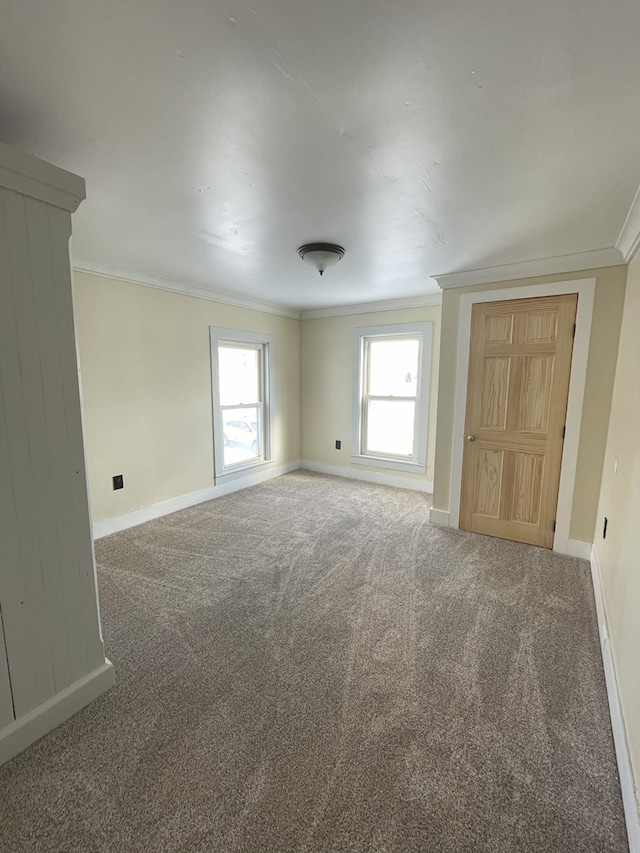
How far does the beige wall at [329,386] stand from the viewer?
4.80m

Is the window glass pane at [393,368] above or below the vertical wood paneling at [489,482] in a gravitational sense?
above

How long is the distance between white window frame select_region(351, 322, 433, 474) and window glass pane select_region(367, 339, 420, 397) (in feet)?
0.28

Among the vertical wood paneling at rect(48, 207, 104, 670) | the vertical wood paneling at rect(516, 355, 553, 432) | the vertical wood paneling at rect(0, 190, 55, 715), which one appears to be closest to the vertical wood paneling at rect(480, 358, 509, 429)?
the vertical wood paneling at rect(516, 355, 553, 432)

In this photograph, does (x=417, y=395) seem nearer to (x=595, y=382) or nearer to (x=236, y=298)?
(x=595, y=382)

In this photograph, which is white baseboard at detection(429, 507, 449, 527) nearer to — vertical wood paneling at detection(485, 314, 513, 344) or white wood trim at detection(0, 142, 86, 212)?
vertical wood paneling at detection(485, 314, 513, 344)

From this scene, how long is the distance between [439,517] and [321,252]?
2513 millimetres

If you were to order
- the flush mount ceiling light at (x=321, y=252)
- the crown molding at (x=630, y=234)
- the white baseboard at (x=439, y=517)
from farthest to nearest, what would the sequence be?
1. the white baseboard at (x=439, y=517)
2. the flush mount ceiling light at (x=321, y=252)
3. the crown molding at (x=630, y=234)

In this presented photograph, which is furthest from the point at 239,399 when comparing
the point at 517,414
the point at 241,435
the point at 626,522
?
the point at 626,522

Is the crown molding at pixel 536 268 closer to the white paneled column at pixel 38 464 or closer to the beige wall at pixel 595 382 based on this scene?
the beige wall at pixel 595 382

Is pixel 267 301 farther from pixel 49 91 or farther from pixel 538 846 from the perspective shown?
pixel 538 846

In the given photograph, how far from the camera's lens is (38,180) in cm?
125

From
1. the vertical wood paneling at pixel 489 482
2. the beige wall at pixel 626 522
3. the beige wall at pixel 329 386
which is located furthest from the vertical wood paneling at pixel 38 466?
the beige wall at pixel 329 386

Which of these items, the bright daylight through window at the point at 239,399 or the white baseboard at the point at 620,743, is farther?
the bright daylight through window at the point at 239,399

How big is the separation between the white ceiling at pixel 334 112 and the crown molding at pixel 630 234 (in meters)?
0.04
